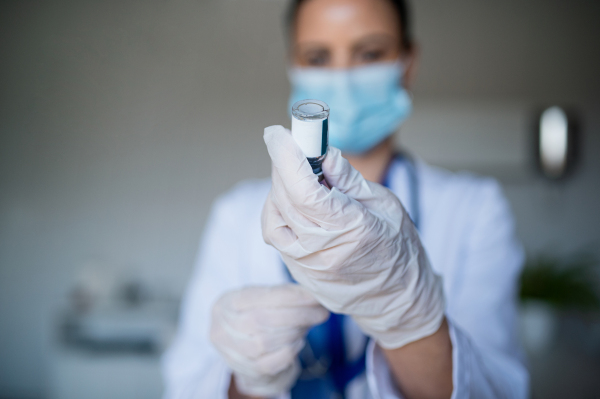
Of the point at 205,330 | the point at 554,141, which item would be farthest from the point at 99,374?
the point at 554,141

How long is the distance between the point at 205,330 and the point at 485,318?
751mm

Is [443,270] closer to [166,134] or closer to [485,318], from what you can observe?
[485,318]

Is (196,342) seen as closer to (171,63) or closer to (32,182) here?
(171,63)

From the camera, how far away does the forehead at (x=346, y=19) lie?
1177mm

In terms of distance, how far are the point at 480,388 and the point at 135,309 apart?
2.69 meters

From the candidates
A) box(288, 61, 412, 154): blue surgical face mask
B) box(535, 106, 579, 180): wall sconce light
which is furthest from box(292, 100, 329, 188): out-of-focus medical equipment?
box(535, 106, 579, 180): wall sconce light

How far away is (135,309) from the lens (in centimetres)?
308

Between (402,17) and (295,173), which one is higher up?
(402,17)

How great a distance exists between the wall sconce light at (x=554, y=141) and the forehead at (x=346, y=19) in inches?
89.1

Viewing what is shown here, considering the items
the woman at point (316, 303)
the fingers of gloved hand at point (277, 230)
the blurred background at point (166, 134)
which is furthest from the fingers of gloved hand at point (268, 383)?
the blurred background at point (166, 134)

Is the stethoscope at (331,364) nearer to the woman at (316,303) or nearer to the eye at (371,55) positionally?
the woman at (316,303)

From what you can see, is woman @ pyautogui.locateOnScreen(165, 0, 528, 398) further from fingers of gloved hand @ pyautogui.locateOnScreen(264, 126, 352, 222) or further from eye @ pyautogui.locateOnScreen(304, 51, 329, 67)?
fingers of gloved hand @ pyautogui.locateOnScreen(264, 126, 352, 222)

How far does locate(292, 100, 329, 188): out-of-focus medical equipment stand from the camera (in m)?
0.57

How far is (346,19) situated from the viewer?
3.85 ft
